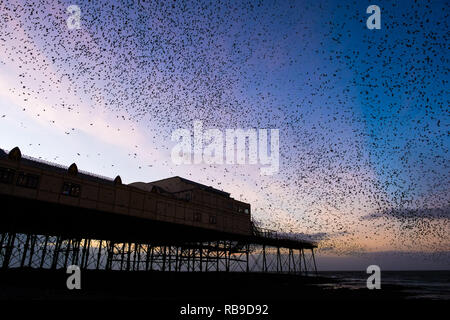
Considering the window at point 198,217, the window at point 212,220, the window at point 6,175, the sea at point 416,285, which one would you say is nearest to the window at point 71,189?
the window at point 6,175

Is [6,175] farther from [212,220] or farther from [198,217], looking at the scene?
[212,220]

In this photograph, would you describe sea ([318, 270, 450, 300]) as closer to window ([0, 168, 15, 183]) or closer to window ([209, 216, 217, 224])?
window ([209, 216, 217, 224])

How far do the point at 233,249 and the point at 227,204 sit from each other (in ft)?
38.5

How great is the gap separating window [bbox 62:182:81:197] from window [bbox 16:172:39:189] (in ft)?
7.30

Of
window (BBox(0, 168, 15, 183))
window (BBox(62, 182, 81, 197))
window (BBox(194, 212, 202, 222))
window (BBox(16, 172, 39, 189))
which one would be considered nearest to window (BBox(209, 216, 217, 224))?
window (BBox(194, 212, 202, 222))

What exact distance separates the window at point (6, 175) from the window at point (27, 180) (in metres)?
0.46

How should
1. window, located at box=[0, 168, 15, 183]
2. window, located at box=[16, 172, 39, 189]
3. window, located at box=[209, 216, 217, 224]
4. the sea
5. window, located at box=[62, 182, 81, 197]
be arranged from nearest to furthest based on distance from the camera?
1. window, located at box=[0, 168, 15, 183]
2. window, located at box=[16, 172, 39, 189]
3. window, located at box=[62, 182, 81, 197]
4. the sea
5. window, located at box=[209, 216, 217, 224]

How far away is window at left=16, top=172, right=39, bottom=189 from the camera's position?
24.2m

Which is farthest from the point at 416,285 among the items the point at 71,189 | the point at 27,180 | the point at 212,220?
the point at 27,180

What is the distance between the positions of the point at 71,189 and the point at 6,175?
16.1ft

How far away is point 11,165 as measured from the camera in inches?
943

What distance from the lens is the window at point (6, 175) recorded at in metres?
23.5
